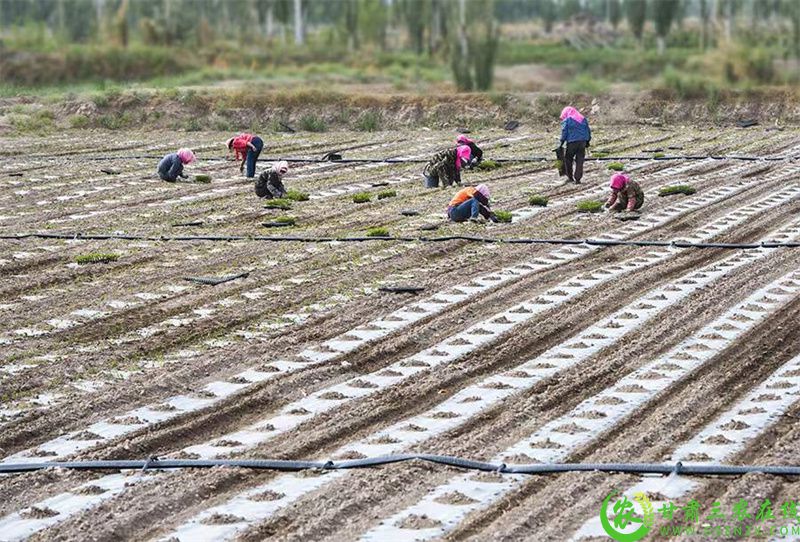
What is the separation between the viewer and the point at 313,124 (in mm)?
37844

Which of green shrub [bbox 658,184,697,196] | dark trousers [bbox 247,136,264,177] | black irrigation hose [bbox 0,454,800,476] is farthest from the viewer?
dark trousers [bbox 247,136,264,177]

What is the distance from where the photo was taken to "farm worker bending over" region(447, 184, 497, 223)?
1927 centimetres

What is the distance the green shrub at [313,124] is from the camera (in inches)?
1485

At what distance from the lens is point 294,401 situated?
37.3 ft

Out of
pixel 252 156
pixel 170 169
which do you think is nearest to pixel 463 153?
pixel 252 156

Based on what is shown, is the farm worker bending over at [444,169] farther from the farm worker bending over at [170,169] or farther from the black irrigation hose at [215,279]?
the black irrigation hose at [215,279]

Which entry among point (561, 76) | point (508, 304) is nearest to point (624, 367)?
Answer: point (508, 304)

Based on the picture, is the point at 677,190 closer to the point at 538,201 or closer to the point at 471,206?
the point at 538,201

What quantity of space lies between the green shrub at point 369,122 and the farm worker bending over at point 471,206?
18668mm

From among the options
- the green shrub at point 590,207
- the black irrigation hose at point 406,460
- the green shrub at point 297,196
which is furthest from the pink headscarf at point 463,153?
the black irrigation hose at point 406,460

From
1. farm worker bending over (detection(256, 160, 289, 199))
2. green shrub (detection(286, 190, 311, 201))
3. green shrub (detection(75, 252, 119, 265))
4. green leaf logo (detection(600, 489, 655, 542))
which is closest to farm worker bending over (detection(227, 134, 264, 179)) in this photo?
farm worker bending over (detection(256, 160, 289, 199))

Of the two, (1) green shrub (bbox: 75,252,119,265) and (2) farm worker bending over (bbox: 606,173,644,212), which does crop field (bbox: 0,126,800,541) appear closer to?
(1) green shrub (bbox: 75,252,119,265)

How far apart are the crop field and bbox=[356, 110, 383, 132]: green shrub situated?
49.4ft

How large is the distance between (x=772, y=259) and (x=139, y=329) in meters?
7.41
